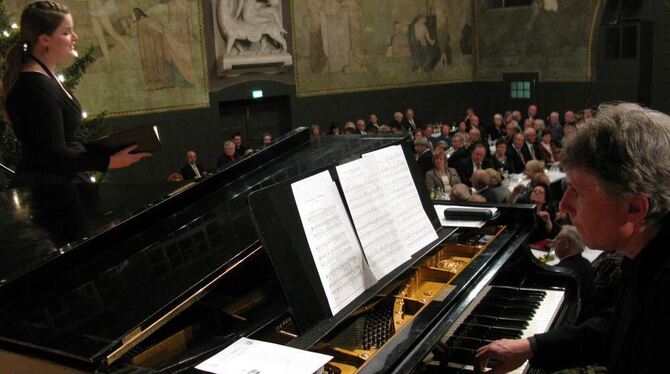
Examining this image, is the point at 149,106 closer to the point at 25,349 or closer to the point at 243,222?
the point at 243,222

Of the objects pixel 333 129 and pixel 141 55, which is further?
pixel 333 129

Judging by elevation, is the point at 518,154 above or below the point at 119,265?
below

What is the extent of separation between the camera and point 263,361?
178cm

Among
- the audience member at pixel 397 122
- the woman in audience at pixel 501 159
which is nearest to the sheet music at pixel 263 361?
the woman in audience at pixel 501 159

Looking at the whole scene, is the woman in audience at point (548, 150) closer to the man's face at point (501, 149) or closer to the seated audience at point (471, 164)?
the man's face at point (501, 149)

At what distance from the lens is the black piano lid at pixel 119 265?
1848 millimetres

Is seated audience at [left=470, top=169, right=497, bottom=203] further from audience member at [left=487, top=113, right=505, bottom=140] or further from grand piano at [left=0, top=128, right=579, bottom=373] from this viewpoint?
audience member at [left=487, top=113, right=505, bottom=140]

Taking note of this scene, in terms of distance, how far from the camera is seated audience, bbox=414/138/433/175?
35.8 ft

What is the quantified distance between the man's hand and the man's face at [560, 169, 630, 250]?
2.15 ft

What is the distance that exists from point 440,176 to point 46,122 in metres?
7.78

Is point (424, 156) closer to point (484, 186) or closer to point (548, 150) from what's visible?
point (484, 186)

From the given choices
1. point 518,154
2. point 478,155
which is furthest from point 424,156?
point 518,154

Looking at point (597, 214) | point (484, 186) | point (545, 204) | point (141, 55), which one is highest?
point (141, 55)

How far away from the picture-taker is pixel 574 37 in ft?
61.3
